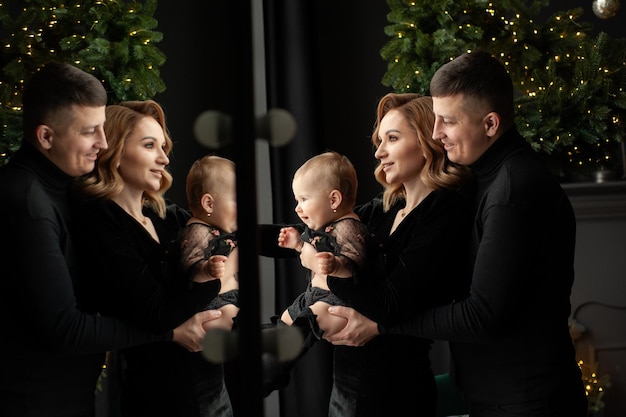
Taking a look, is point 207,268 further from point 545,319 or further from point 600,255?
point 600,255

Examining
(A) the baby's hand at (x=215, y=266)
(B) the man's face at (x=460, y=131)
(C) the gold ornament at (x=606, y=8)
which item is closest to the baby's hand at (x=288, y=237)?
(A) the baby's hand at (x=215, y=266)

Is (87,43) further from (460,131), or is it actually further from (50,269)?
(460,131)

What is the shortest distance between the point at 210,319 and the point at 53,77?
0.42m

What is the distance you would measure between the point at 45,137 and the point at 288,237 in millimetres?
380

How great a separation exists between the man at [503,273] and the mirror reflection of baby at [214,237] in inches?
7.2

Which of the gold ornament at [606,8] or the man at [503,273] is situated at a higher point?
the gold ornament at [606,8]

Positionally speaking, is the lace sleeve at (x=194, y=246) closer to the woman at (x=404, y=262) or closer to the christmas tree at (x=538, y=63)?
the woman at (x=404, y=262)

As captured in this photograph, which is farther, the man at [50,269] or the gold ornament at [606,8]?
the gold ornament at [606,8]

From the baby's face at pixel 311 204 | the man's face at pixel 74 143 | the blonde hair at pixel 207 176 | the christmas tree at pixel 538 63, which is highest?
the christmas tree at pixel 538 63

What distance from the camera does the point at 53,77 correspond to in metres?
1.02

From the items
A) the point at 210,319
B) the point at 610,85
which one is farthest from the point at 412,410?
the point at 610,85

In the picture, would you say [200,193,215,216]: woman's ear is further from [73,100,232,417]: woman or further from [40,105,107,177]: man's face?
[40,105,107,177]: man's face

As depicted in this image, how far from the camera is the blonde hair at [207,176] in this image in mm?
998

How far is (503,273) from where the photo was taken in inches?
41.4
